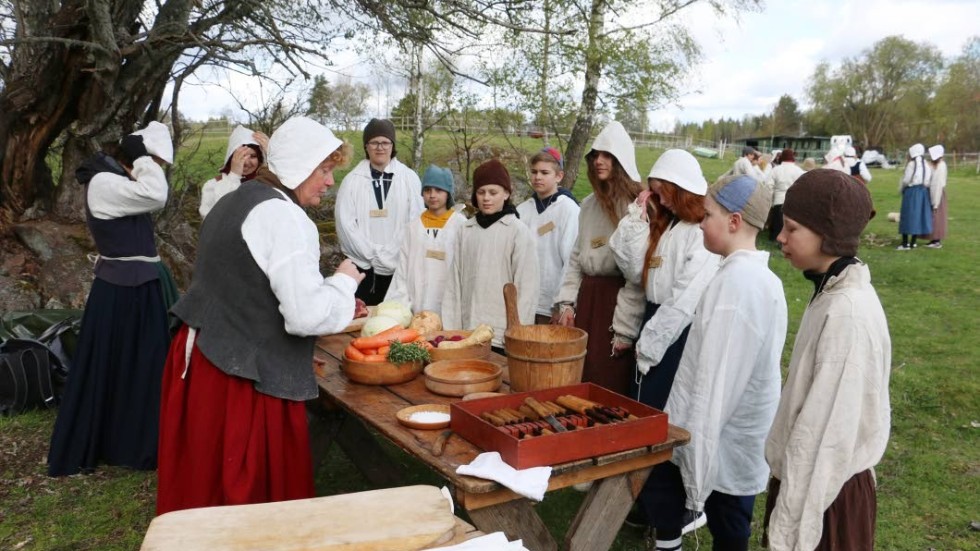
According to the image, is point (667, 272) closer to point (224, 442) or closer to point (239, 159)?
point (224, 442)

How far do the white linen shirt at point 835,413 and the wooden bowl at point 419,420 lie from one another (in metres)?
1.00

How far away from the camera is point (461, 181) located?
39.6 feet

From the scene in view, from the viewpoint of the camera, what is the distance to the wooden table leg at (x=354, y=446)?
3803 mm

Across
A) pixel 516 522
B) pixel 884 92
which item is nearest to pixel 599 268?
pixel 516 522

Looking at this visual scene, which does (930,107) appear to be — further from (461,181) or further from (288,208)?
(288,208)

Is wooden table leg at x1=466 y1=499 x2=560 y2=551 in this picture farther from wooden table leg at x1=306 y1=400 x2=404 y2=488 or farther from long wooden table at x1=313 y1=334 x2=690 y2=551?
wooden table leg at x1=306 y1=400 x2=404 y2=488

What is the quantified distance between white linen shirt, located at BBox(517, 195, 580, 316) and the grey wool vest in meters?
2.51

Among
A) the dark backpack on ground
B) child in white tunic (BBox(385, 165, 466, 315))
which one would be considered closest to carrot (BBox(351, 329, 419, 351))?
child in white tunic (BBox(385, 165, 466, 315))

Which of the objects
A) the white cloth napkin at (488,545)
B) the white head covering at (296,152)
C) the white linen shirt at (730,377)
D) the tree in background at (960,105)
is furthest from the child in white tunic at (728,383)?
the tree in background at (960,105)

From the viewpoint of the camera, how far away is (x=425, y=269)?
175 inches

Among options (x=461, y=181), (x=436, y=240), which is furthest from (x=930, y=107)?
(x=436, y=240)

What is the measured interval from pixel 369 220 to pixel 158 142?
154cm

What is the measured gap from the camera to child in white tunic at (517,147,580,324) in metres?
4.70

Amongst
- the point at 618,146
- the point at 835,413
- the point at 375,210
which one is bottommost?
the point at 835,413
